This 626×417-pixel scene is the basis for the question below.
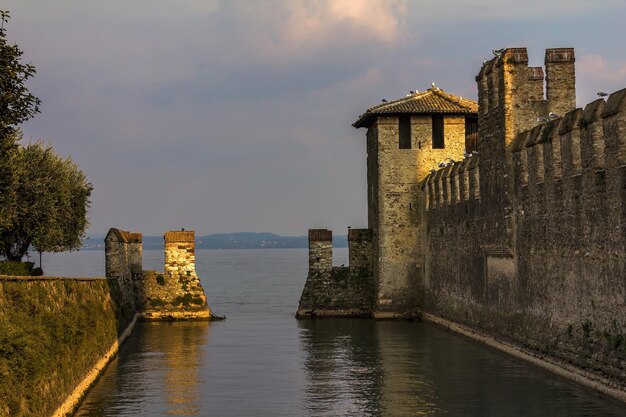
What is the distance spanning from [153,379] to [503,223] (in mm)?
8419

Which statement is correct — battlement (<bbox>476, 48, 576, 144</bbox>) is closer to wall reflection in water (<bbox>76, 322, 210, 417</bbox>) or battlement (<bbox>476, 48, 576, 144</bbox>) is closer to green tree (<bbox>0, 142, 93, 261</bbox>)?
wall reflection in water (<bbox>76, 322, 210, 417</bbox>)

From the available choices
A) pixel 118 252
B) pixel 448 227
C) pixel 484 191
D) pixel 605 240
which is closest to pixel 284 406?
pixel 605 240

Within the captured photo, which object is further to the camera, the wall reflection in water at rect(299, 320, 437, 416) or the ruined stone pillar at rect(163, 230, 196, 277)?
the ruined stone pillar at rect(163, 230, 196, 277)

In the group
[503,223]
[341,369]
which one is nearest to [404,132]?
[503,223]

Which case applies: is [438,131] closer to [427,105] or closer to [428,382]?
[427,105]

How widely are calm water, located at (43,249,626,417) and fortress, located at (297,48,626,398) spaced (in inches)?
35.1

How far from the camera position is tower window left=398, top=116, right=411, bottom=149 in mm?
33938

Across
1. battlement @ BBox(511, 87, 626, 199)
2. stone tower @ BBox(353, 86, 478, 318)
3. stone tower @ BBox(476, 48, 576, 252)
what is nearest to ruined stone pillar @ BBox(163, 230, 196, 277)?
stone tower @ BBox(353, 86, 478, 318)

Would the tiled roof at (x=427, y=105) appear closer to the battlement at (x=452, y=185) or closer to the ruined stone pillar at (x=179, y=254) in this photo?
the battlement at (x=452, y=185)

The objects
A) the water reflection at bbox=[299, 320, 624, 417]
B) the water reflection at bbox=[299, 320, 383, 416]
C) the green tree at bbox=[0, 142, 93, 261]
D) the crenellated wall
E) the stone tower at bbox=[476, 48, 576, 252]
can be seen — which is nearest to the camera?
the water reflection at bbox=[299, 320, 624, 417]

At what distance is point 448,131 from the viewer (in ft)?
111

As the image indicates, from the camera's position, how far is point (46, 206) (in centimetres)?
3195

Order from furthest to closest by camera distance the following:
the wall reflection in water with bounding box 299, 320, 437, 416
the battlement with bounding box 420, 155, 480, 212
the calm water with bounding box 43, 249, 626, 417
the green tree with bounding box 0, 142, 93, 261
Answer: the green tree with bounding box 0, 142, 93, 261, the battlement with bounding box 420, 155, 480, 212, the wall reflection in water with bounding box 299, 320, 437, 416, the calm water with bounding box 43, 249, 626, 417

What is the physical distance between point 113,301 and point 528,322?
1143 cm
